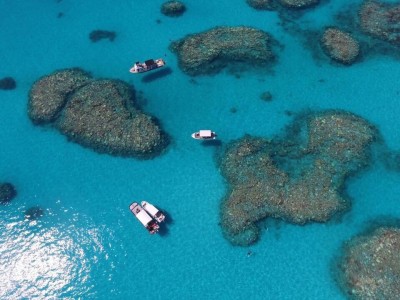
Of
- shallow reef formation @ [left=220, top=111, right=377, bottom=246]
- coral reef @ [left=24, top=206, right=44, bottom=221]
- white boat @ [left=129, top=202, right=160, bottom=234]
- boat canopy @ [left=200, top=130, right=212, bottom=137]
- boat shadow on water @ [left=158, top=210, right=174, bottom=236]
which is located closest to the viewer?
white boat @ [left=129, top=202, right=160, bottom=234]

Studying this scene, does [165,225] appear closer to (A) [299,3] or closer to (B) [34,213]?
(B) [34,213]

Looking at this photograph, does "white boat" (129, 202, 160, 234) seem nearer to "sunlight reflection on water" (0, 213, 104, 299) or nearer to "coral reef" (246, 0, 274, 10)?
"sunlight reflection on water" (0, 213, 104, 299)

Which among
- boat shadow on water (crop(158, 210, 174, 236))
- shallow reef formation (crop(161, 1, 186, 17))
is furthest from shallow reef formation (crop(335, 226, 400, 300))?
shallow reef formation (crop(161, 1, 186, 17))

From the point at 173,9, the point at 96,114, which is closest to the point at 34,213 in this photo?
the point at 96,114

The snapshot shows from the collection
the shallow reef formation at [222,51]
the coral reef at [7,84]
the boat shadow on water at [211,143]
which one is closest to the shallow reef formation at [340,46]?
the shallow reef formation at [222,51]

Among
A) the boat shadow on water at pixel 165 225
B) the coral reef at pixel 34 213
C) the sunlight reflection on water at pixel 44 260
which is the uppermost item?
the coral reef at pixel 34 213

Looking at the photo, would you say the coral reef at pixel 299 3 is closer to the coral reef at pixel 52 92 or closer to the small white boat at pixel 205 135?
the small white boat at pixel 205 135
